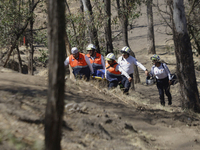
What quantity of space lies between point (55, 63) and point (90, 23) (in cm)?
1109

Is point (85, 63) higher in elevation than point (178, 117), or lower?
higher

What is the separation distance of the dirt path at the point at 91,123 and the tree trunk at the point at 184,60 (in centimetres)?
76

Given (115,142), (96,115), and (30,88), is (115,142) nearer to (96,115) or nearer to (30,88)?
(96,115)

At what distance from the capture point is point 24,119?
436 cm

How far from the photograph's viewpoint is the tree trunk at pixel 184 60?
7.68 m

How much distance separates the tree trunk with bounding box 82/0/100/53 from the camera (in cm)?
1303

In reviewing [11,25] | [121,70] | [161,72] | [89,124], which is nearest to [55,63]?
[89,124]

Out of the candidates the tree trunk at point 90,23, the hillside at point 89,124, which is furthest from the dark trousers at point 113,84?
the tree trunk at point 90,23

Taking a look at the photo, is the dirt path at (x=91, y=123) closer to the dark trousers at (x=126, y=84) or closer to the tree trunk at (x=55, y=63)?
the tree trunk at (x=55, y=63)

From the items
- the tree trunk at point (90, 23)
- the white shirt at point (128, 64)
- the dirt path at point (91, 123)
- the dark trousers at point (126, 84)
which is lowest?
the dirt path at point (91, 123)

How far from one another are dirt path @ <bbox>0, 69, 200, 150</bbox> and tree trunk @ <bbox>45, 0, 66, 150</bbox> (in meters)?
1.04

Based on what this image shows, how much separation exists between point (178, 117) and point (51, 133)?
4.63 meters

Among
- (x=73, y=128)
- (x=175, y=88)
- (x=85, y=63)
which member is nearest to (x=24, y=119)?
(x=73, y=128)

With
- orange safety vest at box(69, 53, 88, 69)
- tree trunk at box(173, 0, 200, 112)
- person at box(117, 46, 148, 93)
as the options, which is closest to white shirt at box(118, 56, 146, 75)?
person at box(117, 46, 148, 93)
